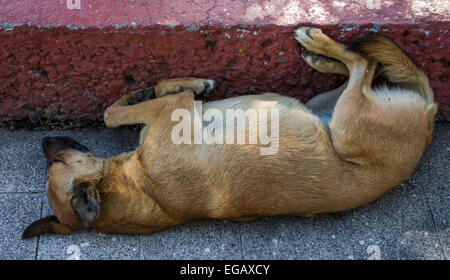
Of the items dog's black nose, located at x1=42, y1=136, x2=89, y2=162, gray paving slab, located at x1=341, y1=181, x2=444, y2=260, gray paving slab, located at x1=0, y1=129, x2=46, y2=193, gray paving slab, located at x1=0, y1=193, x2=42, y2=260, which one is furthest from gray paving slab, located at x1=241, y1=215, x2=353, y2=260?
gray paving slab, located at x1=0, y1=129, x2=46, y2=193

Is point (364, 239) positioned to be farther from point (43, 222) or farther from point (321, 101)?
point (43, 222)

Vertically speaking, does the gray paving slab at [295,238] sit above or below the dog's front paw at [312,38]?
below

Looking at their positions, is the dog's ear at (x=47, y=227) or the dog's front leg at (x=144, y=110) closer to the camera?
the dog's ear at (x=47, y=227)

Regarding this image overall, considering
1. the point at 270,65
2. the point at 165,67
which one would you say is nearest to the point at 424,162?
the point at 270,65

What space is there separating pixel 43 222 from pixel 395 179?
8.39 feet

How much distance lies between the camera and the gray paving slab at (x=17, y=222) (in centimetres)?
359

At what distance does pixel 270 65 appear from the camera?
372 cm

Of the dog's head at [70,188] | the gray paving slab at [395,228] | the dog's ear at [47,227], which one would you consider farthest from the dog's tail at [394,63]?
the dog's ear at [47,227]

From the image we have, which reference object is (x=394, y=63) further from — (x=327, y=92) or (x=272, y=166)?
(x=272, y=166)

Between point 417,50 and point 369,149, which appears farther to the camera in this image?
point 417,50

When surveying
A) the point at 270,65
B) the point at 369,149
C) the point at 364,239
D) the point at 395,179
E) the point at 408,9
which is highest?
the point at 408,9

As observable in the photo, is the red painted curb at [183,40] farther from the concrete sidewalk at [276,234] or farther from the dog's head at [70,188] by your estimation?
the concrete sidewalk at [276,234]

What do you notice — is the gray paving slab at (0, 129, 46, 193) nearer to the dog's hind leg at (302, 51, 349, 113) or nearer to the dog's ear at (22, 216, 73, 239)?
the dog's ear at (22, 216, 73, 239)

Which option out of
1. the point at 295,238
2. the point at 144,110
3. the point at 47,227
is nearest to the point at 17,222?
the point at 47,227
